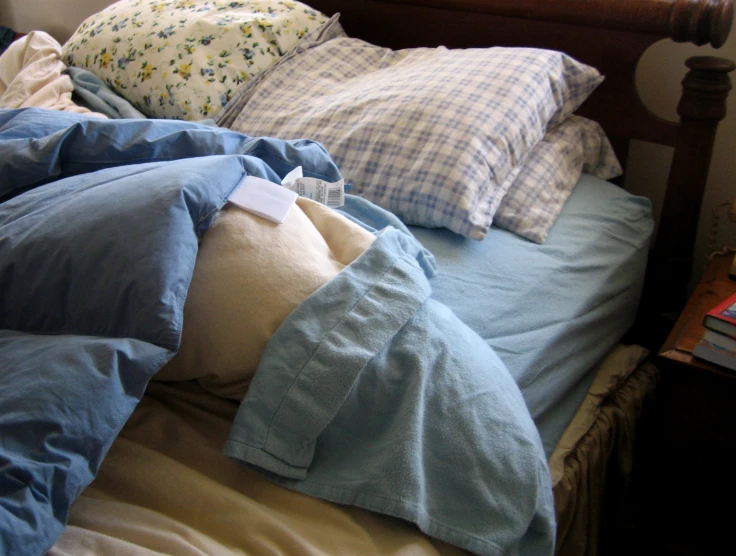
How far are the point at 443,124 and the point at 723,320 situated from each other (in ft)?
1.66

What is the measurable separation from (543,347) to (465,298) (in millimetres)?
124

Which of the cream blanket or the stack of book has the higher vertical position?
the cream blanket

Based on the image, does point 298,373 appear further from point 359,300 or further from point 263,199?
point 263,199

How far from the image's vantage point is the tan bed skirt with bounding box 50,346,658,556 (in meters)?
0.58

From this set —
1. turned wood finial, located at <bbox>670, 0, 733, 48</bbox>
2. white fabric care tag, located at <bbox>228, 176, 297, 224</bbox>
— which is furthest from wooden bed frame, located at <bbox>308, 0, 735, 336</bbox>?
white fabric care tag, located at <bbox>228, 176, 297, 224</bbox>

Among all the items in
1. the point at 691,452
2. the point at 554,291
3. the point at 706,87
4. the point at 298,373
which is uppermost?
the point at 706,87

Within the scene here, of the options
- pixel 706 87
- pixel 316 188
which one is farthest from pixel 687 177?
pixel 316 188

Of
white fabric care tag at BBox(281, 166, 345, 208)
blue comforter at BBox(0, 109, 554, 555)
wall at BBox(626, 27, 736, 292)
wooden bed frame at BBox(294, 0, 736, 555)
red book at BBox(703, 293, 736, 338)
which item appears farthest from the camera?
wall at BBox(626, 27, 736, 292)

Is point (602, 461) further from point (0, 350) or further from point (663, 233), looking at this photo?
point (0, 350)

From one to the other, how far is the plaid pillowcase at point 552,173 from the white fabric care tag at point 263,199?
45cm

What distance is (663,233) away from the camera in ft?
4.19

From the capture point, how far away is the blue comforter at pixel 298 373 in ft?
1.92

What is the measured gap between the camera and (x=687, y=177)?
122cm

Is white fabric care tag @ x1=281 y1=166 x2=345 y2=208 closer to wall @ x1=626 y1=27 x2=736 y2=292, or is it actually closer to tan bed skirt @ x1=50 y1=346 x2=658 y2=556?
tan bed skirt @ x1=50 y1=346 x2=658 y2=556
